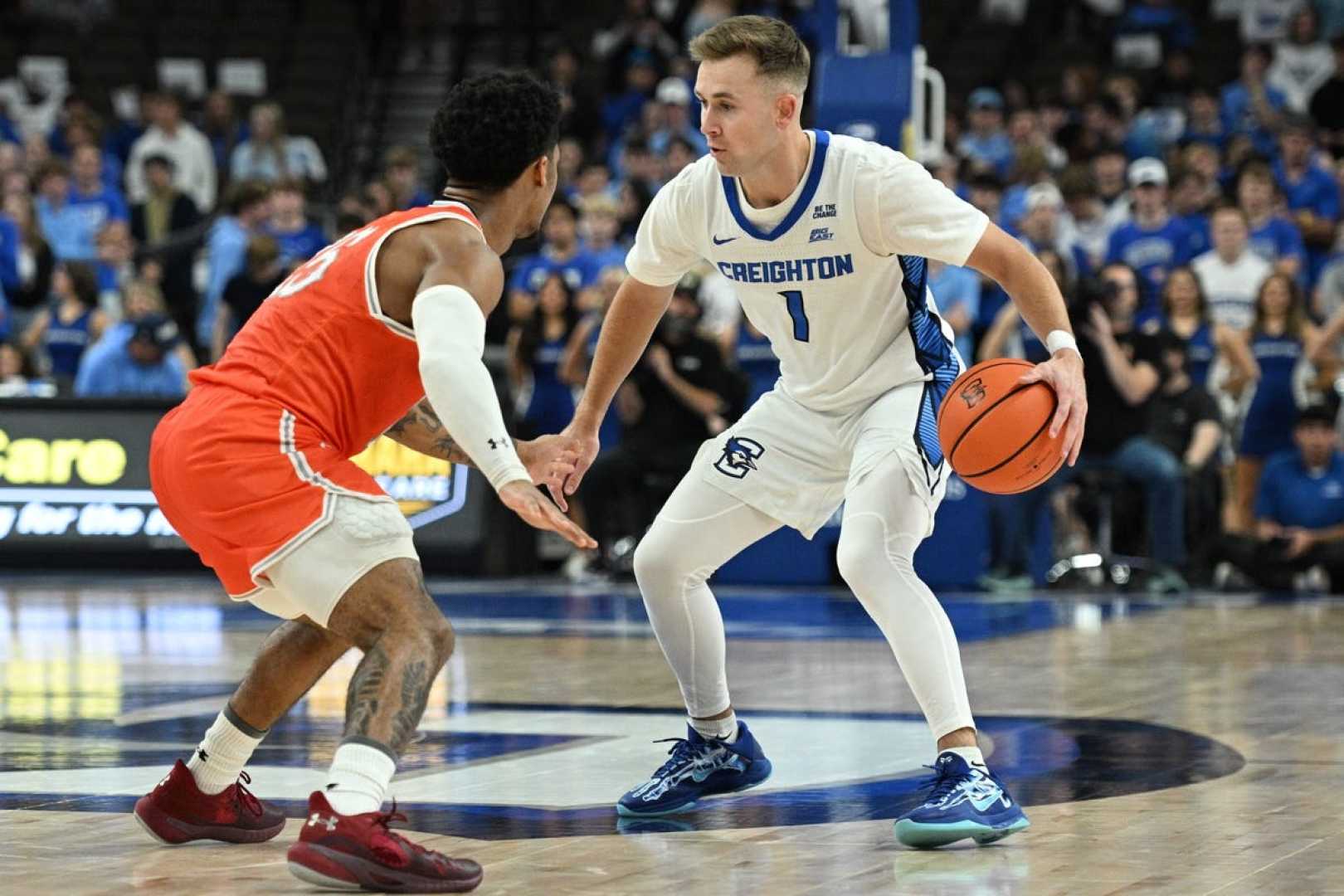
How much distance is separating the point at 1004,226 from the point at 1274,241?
1.89 m

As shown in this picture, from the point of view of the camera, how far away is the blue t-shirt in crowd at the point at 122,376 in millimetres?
15531

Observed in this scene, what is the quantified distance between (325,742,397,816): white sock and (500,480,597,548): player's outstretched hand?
64 centimetres

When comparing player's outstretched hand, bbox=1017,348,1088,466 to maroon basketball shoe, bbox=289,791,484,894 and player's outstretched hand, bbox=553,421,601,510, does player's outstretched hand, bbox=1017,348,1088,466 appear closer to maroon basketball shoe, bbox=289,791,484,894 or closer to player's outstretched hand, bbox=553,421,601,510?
player's outstretched hand, bbox=553,421,601,510

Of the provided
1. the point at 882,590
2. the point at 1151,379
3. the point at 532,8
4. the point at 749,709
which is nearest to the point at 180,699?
the point at 749,709

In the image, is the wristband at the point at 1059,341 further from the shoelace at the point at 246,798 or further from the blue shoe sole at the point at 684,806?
the shoelace at the point at 246,798

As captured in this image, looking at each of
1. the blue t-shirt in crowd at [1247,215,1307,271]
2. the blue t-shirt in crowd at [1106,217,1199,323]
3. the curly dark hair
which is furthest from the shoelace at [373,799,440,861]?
the blue t-shirt in crowd at [1247,215,1307,271]

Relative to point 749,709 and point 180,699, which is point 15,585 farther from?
point 749,709

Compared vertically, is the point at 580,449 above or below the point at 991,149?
below

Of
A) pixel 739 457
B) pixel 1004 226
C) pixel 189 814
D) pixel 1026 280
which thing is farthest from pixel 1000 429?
pixel 1004 226

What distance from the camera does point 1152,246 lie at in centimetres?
1531

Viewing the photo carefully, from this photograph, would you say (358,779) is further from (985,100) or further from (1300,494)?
(985,100)

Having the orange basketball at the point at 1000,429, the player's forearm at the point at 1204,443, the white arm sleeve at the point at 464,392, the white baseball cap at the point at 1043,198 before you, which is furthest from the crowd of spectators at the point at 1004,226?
the white arm sleeve at the point at 464,392

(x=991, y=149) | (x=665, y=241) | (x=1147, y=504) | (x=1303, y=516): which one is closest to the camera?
(x=665, y=241)

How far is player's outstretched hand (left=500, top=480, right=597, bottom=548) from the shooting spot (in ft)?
15.9
